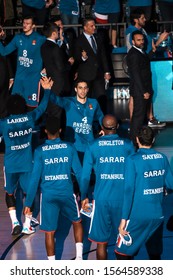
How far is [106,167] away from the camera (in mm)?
9422

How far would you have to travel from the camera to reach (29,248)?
10859mm

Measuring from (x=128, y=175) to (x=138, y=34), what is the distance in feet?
20.6

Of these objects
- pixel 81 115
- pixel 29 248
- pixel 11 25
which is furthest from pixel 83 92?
pixel 11 25

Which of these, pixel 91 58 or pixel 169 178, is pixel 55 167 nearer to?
pixel 169 178

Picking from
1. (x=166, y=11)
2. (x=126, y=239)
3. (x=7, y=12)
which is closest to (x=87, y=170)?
(x=126, y=239)

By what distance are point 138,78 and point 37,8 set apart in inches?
184

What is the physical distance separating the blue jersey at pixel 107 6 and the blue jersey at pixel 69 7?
493 mm

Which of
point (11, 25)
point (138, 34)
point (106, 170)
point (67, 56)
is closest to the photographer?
point (106, 170)

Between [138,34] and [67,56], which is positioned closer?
[138,34]

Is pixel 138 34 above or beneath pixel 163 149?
above

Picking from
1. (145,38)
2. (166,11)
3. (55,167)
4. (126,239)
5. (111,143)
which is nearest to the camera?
(126,239)

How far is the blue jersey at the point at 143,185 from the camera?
869 cm

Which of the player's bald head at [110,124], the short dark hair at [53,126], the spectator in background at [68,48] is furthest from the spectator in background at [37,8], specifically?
the player's bald head at [110,124]
